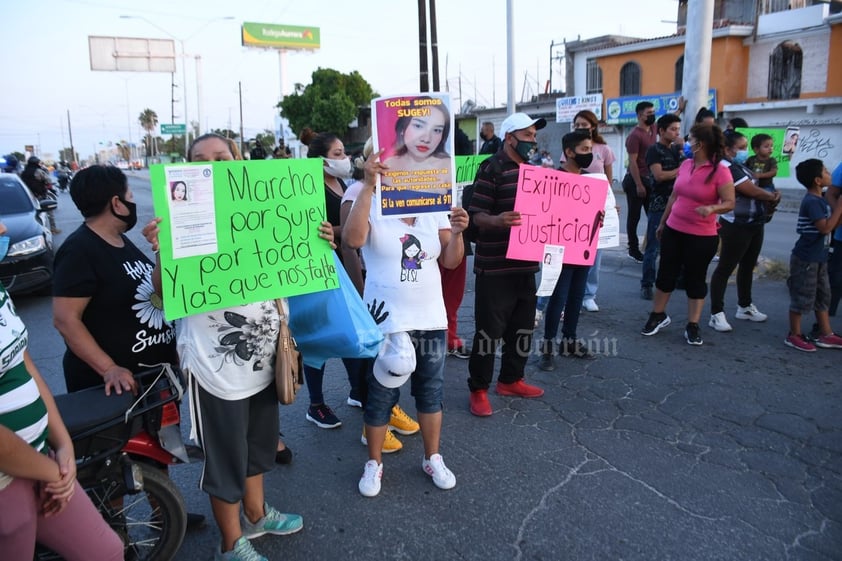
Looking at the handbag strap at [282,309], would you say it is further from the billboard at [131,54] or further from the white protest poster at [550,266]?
the billboard at [131,54]

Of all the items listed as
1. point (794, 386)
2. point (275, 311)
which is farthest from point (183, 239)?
point (794, 386)

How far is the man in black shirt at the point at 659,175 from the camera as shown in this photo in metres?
6.79

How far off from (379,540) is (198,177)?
1842mm

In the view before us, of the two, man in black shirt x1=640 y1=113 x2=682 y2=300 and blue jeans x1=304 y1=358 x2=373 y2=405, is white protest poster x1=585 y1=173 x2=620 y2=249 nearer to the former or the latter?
man in black shirt x1=640 y1=113 x2=682 y2=300

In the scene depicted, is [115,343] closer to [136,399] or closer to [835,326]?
[136,399]

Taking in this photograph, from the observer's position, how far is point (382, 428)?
3232 mm

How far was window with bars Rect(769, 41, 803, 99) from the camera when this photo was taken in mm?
23281

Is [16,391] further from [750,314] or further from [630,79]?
[630,79]

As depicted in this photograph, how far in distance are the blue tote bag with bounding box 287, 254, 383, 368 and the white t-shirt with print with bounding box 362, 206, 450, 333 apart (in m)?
0.35

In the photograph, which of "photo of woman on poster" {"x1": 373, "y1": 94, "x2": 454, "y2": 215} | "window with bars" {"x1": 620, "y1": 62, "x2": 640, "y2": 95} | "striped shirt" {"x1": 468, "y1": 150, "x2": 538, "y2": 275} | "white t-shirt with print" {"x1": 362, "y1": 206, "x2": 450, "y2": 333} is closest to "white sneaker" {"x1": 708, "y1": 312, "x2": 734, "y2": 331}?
"striped shirt" {"x1": 468, "y1": 150, "x2": 538, "y2": 275}

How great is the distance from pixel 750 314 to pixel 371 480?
4607mm

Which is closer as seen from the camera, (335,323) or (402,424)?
(335,323)

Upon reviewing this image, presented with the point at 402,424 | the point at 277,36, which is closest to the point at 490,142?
the point at 402,424

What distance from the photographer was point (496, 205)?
4.03 meters
